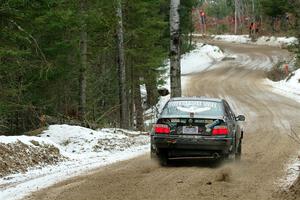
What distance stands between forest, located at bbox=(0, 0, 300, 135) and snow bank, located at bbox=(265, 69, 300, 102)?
1099 centimetres

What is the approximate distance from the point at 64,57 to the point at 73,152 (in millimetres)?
4316

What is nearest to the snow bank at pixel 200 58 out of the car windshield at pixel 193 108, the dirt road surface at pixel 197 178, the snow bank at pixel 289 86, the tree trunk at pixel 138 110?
the snow bank at pixel 289 86

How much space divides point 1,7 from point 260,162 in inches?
268

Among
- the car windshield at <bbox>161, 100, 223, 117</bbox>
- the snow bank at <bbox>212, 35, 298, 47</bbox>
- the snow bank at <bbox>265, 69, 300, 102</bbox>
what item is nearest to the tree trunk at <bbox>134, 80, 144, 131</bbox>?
the snow bank at <bbox>265, 69, 300, 102</bbox>

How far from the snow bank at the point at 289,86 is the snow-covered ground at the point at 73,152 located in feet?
58.5

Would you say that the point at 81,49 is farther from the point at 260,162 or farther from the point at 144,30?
the point at 260,162

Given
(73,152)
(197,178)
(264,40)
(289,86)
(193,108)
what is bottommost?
(289,86)

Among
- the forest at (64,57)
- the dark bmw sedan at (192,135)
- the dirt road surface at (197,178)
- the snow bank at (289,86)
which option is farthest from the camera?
the snow bank at (289,86)

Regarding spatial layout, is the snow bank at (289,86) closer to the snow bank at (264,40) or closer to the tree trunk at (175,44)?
the tree trunk at (175,44)

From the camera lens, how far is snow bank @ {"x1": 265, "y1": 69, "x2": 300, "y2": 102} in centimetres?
3478

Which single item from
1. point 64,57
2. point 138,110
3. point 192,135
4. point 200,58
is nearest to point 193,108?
point 192,135

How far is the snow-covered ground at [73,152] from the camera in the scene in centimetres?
977

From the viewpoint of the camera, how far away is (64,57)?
58.4 feet

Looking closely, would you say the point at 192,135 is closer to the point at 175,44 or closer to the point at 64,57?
the point at 64,57
